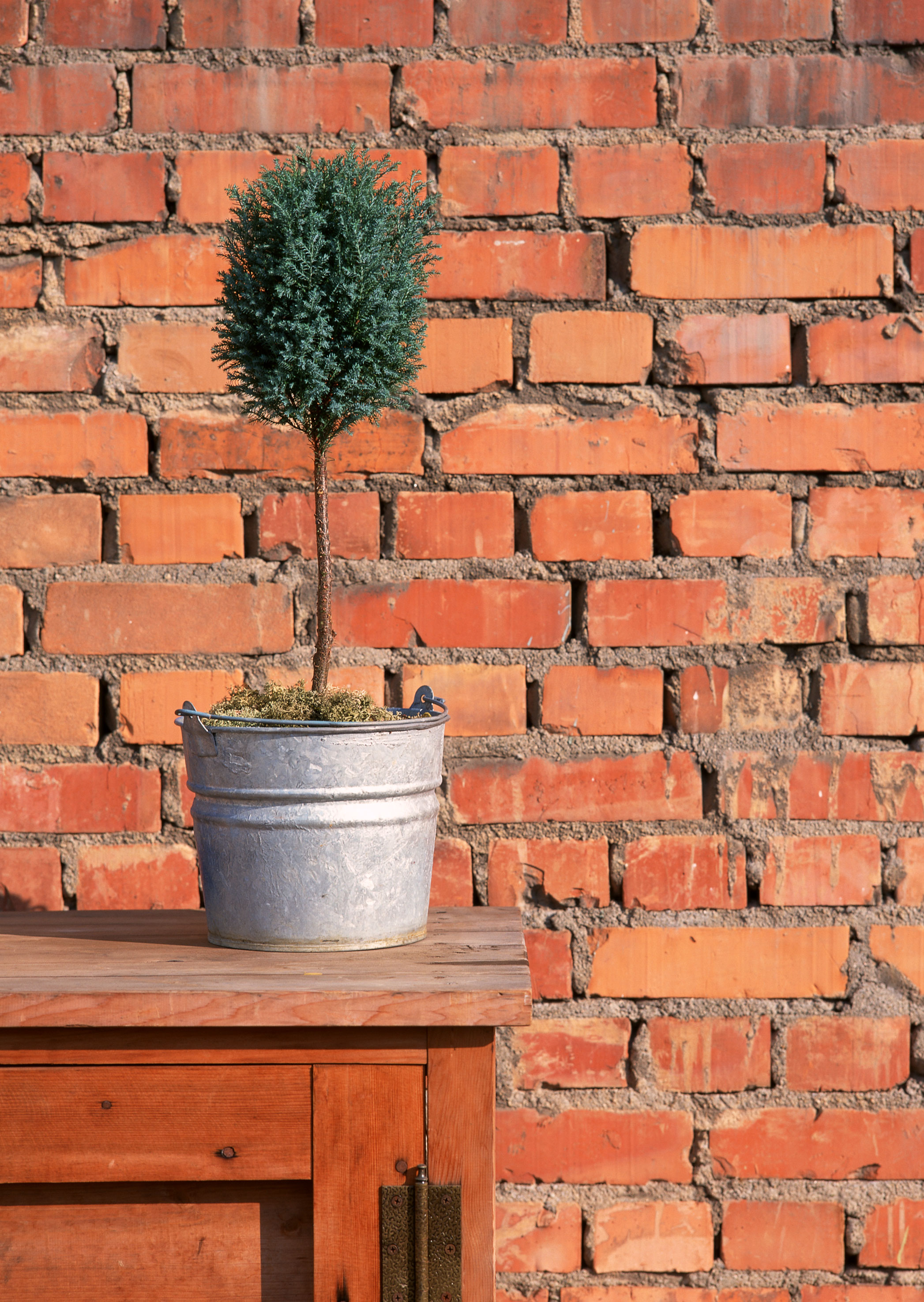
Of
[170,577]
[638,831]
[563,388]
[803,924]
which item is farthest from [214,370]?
[803,924]

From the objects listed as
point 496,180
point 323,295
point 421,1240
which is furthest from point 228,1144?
point 496,180

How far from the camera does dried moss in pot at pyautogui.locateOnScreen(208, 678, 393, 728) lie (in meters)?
1.00

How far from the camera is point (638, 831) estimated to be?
51.9 inches

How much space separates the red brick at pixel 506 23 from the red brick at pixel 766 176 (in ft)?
0.73

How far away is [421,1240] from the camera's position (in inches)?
33.3

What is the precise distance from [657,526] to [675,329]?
9.2 inches

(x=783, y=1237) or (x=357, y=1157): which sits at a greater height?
(x=357, y=1157)

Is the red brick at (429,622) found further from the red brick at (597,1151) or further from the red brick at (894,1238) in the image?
the red brick at (894,1238)

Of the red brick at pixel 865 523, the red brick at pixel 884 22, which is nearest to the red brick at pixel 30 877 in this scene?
the red brick at pixel 865 523

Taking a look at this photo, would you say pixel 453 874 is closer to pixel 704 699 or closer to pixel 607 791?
pixel 607 791

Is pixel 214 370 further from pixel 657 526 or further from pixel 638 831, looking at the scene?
pixel 638 831

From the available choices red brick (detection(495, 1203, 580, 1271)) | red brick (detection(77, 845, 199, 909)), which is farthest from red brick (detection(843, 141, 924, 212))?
red brick (detection(495, 1203, 580, 1271))

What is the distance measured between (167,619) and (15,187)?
546 millimetres

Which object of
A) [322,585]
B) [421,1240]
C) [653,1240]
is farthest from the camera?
[653,1240]
